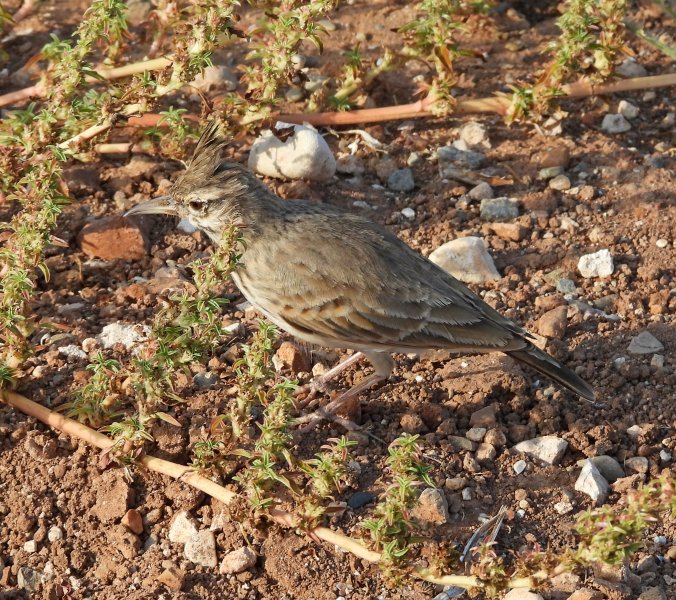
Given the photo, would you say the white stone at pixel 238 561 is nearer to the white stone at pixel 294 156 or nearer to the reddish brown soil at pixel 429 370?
the reddish brown soil at pixel 429 370

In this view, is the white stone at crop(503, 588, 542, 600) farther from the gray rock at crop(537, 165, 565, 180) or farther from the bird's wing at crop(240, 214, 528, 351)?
the gray rock at crop(537, 165, 565, 180)

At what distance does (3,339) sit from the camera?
521 cm

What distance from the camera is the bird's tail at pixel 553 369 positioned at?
5234mm

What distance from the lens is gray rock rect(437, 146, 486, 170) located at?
6926 millimetres

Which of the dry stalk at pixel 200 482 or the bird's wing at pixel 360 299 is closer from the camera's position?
the dry stalk at pixel 200 482

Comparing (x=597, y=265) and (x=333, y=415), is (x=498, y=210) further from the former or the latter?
(x=333, y=415)

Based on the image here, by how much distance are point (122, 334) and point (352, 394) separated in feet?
4.25

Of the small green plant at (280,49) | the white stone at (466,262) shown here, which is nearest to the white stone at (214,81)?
the small green plant at (280,49)

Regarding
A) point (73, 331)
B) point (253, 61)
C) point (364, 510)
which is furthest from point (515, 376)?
point (253, 61)

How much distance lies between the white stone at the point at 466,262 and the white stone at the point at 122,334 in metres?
1.72

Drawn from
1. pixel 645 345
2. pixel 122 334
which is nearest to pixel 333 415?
pixel 122 334

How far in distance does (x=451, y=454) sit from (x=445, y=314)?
0.69m

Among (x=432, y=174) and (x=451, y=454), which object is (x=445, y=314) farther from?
(x=432, y=174)

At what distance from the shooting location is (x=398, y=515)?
4.07m
